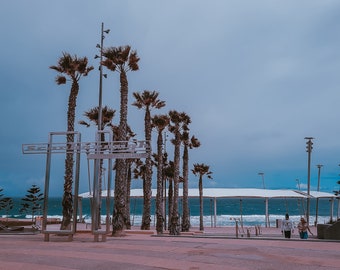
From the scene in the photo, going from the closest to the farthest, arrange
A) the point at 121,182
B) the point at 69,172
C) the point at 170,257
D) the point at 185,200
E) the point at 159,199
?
the point at 170,257 < the point at 121,182 < the point at 69,172 < the point at 159,199 < the point at 185,200

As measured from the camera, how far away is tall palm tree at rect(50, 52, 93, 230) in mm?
24734

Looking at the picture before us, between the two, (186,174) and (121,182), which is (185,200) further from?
(121,182)

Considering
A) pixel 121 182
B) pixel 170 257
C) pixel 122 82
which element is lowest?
pixel 170 257

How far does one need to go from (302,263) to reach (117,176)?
14.6 metres

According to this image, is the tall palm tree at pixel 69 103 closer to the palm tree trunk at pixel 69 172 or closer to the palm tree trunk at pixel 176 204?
the palm tree trunk at pixel 69 172

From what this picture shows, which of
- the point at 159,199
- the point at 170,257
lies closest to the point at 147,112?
the point at 159,199

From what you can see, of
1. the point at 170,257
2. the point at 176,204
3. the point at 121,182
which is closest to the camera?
the point at 170,257

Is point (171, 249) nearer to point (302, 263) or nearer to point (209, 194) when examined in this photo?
point (302, 263)

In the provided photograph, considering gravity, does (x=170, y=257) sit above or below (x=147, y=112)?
below

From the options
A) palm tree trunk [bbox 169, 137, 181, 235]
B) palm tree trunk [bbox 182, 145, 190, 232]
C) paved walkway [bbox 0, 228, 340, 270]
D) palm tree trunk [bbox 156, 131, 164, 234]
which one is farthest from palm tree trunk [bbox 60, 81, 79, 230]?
palm tree trunk [bbox 182, 145, 190, 232]

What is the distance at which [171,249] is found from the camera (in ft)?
51.0

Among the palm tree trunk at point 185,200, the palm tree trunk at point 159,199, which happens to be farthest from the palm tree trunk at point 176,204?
the palm tree trunk at point 185,200

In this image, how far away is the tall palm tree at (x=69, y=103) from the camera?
81.1ft

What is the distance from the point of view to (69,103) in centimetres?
2608
